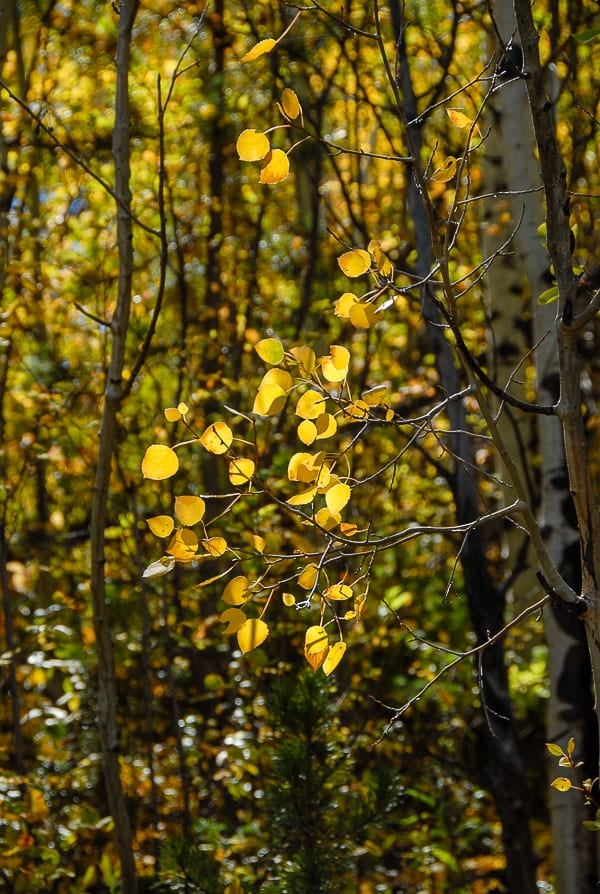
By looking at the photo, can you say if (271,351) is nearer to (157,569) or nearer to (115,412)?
(157,569)

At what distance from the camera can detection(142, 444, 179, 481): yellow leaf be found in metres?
1.27

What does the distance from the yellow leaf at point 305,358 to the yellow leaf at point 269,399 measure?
5cm

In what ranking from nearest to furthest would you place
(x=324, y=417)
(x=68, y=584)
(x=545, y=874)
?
(x=324, y=417), (x=545, y=874), (x=68, y=584)

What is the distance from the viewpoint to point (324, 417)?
51.0 inches

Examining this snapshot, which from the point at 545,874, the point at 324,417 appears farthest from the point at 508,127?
the point at 545,874

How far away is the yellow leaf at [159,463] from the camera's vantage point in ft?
4.15

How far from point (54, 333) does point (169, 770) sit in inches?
74.4

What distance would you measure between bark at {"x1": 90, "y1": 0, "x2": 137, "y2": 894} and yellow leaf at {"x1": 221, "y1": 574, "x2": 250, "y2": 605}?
79cm

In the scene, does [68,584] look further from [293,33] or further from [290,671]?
[293,33]

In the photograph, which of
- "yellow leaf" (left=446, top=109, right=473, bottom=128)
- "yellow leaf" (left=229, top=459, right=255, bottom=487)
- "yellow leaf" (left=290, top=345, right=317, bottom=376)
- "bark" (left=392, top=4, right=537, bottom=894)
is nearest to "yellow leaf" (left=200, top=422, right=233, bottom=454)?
"yellow leaf" (left=229, top=459, right=255, bottom=487)

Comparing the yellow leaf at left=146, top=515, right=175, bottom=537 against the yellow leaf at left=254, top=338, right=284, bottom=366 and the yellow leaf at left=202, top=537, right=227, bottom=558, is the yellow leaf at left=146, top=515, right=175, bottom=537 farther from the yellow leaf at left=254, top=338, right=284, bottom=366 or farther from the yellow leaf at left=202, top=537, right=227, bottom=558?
the yellow leaf at left=254, top=338, right=284, bottom=366

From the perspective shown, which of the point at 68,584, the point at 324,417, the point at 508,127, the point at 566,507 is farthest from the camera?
the point at 68,584

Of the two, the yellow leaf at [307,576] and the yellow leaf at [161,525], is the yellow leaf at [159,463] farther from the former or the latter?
the yellow leaf at [307,576]

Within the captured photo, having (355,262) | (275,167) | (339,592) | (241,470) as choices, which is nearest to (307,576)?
(339,592)
